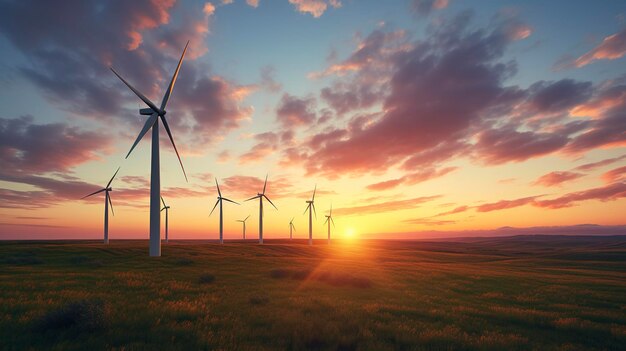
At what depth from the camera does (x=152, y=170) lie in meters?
43.3

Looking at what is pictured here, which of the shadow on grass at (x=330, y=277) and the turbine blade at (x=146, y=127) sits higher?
the turbine blade at (x=146, y=127)

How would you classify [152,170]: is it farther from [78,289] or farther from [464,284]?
[464,284]

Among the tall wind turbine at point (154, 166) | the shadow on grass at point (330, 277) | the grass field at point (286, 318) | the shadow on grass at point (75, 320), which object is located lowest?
the shadow on grass at point (330, 277)

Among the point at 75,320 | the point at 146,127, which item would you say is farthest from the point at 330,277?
the point at 146,127

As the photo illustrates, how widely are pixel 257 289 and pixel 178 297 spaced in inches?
224

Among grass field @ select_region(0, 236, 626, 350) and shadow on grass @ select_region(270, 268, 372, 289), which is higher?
grass field @ select_region(0, 236, 626, 350)

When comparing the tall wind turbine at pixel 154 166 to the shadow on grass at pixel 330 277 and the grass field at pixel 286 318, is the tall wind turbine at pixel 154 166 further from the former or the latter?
the shadow on grass at pixel 330 277

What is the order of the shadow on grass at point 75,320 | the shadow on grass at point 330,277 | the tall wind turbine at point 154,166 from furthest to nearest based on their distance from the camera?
the tall wind turbine at point 154,166 → the shadow on grass at point 330,277 → the shadow on grass at point 75,320

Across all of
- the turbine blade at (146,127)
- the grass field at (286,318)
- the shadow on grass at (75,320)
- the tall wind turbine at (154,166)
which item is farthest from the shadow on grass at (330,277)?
the turbine blade at (146,127)

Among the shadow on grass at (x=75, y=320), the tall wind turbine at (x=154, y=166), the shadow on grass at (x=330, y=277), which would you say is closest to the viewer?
the shadow on grass at (x=75, y=320)

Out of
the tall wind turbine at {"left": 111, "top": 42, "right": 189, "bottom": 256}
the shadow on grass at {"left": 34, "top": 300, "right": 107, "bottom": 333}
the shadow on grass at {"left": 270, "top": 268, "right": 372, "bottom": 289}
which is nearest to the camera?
the shadow on grass at {"left": 34, "top": 300, "right": 107, "bottom": 333}

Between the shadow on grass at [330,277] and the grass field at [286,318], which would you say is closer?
the grass field at [286,318]

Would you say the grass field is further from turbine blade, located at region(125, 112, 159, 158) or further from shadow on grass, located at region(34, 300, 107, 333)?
turbine blade, located at region(125, 112, 159, 158)

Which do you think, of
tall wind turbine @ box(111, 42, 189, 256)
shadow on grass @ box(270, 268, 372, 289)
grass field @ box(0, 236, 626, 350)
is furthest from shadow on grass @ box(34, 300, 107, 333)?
tall wind turbine @ box(111, 42, 189, 256)
